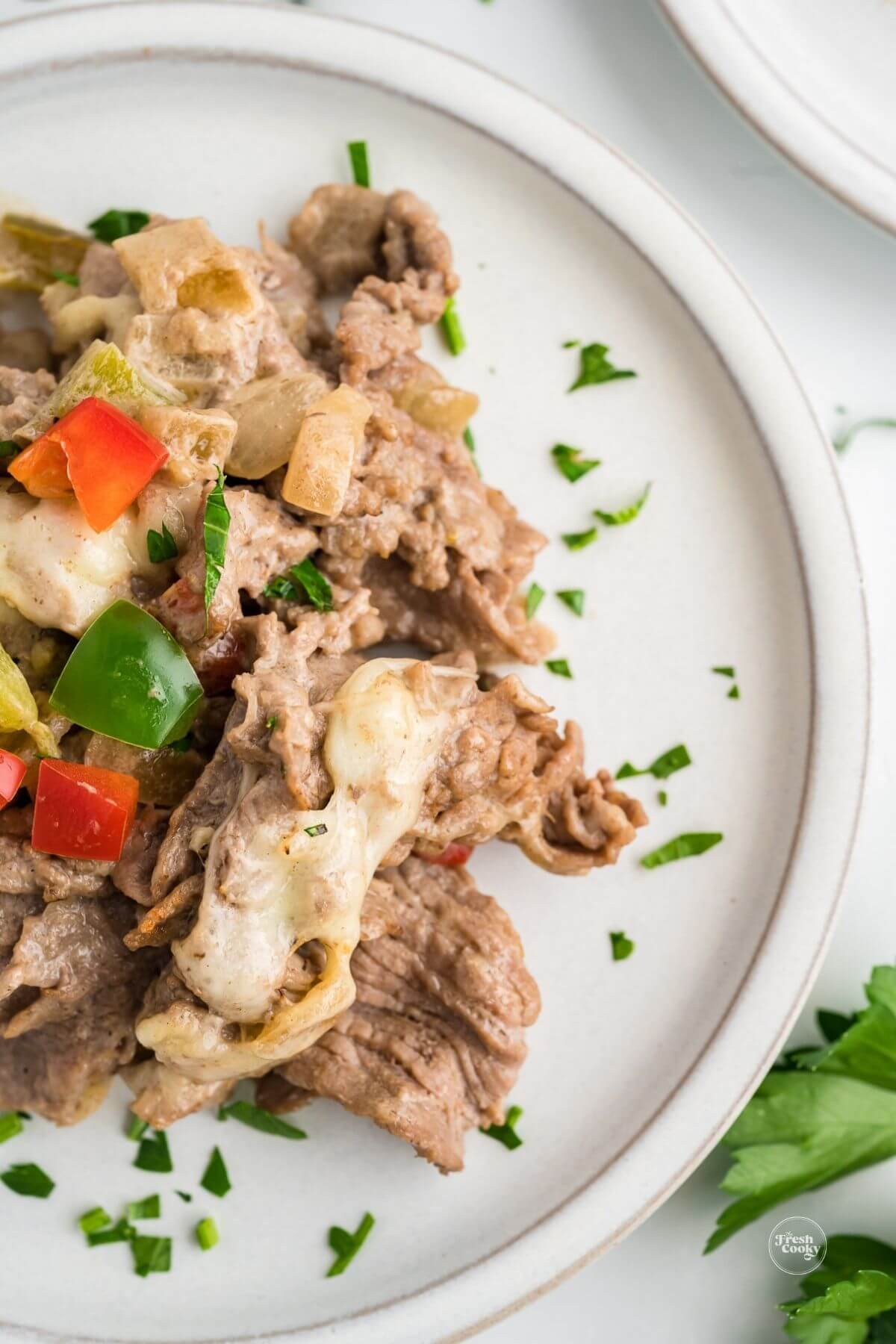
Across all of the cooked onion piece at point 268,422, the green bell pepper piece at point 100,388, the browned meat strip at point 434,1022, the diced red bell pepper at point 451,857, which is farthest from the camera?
the diced red bell pepper at point 451,857

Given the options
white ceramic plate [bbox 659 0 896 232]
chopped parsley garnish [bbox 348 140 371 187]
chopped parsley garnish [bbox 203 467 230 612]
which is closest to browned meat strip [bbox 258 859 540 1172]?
chopped parsley garnish [bbox 203 467 230 612]

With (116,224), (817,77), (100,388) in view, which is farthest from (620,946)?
(817,77)

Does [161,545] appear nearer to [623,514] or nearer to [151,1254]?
[623,514]

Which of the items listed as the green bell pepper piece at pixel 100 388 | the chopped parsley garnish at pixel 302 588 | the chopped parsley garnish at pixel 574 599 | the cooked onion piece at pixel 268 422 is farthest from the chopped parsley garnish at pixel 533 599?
the green bell pepper piece at pixel 100 388

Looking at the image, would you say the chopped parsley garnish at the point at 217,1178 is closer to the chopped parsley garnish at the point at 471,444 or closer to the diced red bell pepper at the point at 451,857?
the diced red bell pepper at the point at 451,857

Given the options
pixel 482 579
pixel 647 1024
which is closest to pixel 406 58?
pixel 482 579

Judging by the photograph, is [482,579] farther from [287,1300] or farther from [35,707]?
[287,1300]
